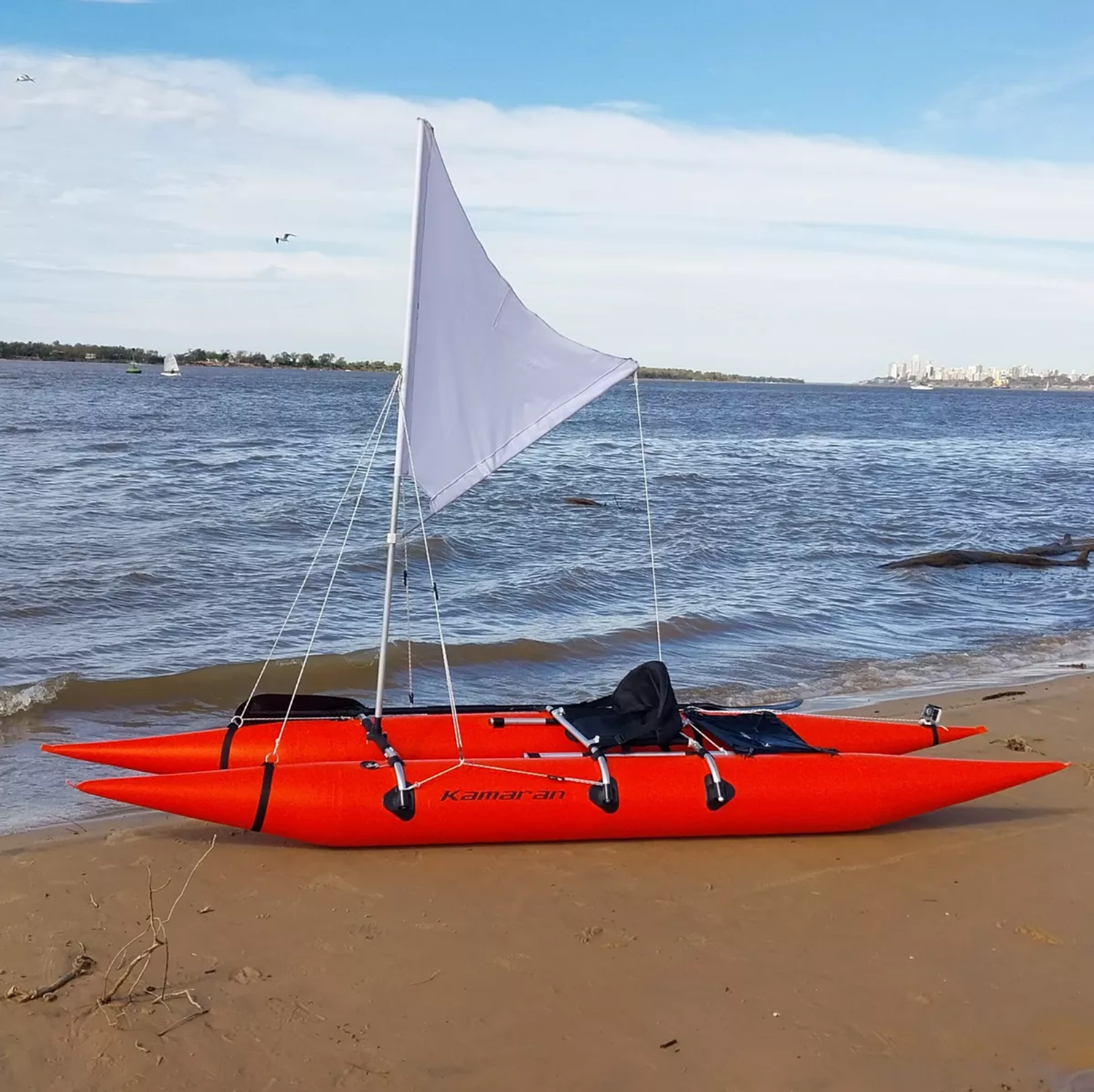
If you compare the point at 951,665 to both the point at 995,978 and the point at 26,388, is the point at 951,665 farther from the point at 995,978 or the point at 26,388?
the point at 26,388

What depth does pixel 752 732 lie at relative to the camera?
7.13m

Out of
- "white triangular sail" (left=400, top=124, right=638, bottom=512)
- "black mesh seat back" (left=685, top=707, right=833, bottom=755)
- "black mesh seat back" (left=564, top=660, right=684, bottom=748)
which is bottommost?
"black mesh seat back" (left=685, top=707, right=833, bottom=755)

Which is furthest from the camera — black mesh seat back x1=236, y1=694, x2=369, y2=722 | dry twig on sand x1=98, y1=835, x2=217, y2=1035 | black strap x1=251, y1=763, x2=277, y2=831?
black mesh seat back x1=236, y1=694, x2=369, y2=722

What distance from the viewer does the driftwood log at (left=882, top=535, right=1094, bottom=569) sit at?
17047 mm

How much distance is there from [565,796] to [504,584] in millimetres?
8631

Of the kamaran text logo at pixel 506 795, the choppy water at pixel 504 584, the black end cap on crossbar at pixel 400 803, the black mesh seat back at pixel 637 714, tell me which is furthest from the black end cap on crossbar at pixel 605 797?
the choppy water at pixel 504 584

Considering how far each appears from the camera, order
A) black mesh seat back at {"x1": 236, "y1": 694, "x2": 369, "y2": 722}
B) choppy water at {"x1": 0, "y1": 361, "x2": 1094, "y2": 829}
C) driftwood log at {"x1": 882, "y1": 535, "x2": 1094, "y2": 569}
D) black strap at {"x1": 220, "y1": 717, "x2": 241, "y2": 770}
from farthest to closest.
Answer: driftwood log at {"x1": 882, "y1": 535, "x2": 1094, "y2": 569} < choppy water at {"x1": 0, "y1": 361, "x2": 1094, "y2": 829} < black mesh seat back at {"x1": 236, "y1": 694, "x2": 369, "y2": 722} < black strap at {"x1": 220, "y1": 717, "x2": 241, "y2": 770}

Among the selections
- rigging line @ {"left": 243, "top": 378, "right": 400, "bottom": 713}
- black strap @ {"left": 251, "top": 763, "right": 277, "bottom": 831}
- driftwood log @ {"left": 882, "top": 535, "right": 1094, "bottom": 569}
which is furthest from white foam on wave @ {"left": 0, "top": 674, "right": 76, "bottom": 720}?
driftwood log @ {"left": 882, "top": 535, "right": 1094, "bottom": 569}

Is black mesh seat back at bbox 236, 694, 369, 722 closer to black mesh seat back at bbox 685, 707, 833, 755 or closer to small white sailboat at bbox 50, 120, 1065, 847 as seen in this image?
small white sailboat at bbox 50, 120, 1065, 847

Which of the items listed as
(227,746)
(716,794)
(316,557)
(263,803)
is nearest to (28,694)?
(316,557)

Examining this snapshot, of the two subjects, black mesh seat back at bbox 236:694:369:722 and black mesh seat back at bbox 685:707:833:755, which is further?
black mesh seat back at bbox 236:694:369:722

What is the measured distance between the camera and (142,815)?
6.70m

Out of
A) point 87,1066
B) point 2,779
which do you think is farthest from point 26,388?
point 87,1066

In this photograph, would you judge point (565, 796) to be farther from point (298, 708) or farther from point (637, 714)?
point (298, 708)
